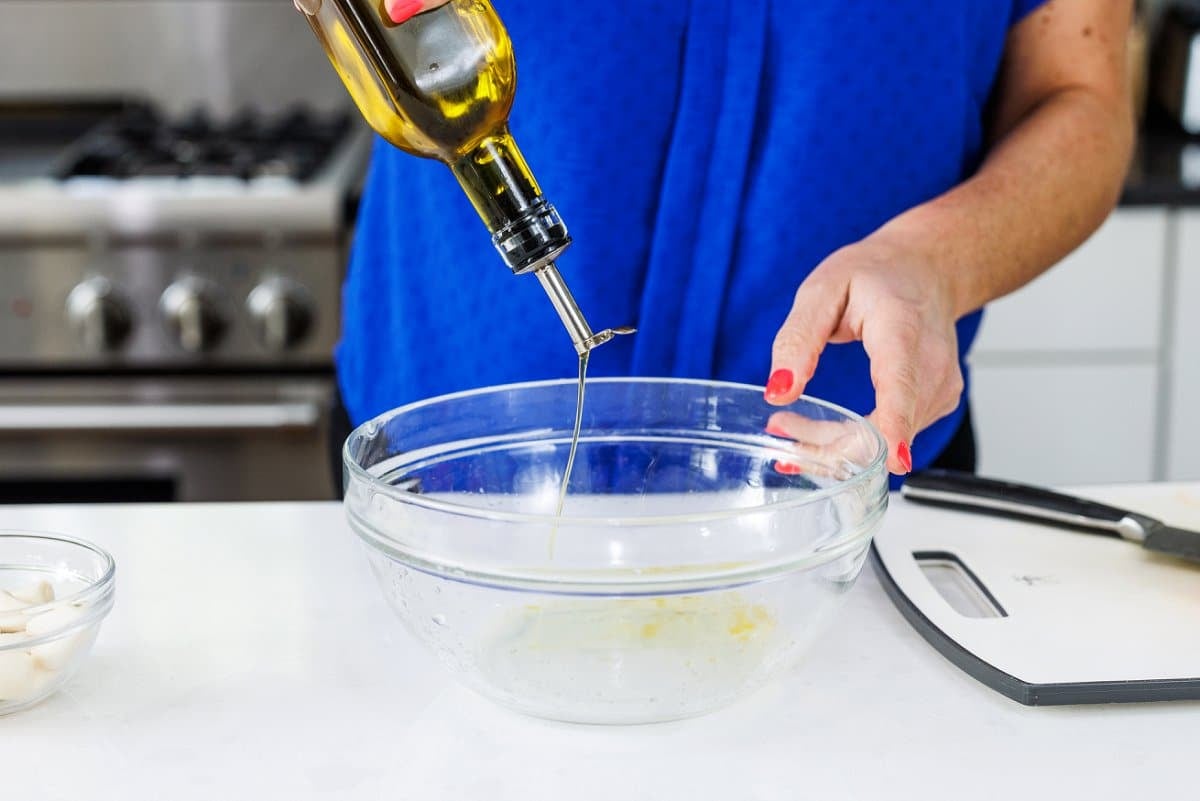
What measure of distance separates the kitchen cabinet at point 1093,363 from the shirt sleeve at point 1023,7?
0.79 m

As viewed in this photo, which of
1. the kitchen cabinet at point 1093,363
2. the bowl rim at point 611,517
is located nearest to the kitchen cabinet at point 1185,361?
the kitchen cabinet at point 1093,363

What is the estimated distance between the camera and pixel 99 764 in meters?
0.59

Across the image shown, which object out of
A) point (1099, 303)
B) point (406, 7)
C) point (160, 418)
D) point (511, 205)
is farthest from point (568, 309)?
point (1099, 303)

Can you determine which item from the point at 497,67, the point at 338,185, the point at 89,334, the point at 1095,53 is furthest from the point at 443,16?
the point at 89,334

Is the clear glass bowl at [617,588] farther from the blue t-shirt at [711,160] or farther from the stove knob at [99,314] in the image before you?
the stove knob at [99,314]

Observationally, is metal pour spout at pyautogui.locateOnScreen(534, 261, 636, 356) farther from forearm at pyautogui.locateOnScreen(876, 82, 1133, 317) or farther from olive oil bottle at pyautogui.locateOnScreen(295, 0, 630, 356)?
forearm at pyautogui.locateOnScreen(876, 82, 1133, 317)

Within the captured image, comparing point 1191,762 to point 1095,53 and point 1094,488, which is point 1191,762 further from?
point 1095,53

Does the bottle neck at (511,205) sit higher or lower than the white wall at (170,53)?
lower

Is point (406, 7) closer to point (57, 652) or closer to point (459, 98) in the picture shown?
point (459, 98)

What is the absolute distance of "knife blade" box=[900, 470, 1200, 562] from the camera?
0.77 meters

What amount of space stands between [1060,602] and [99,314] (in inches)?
54.5

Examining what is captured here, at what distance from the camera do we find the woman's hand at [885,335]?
0.70 meters

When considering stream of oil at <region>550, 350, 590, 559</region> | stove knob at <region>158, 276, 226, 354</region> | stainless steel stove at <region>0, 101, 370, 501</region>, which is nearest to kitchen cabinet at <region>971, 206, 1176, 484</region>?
stainless steel stove at <region>0, 101, 370, 501</region>

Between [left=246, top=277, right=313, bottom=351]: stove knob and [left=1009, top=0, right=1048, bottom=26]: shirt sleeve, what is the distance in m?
1.01
